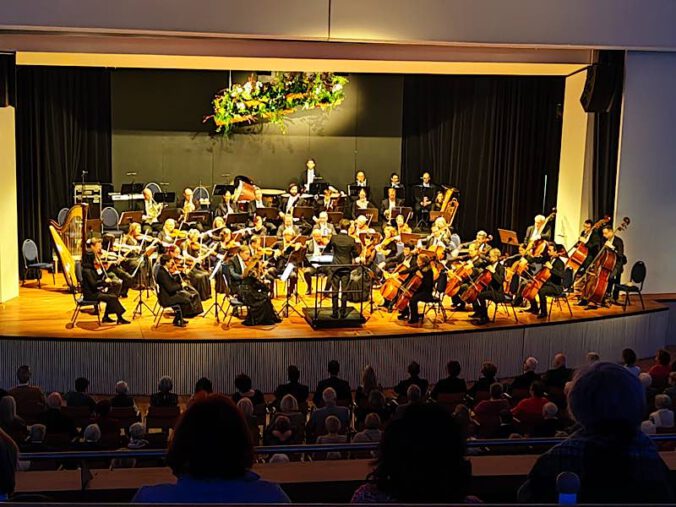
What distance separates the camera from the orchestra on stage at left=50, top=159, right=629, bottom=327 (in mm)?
11625

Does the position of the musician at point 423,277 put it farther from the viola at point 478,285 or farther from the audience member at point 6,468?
the audience member at point 6,468

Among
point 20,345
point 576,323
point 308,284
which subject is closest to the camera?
point 20,345

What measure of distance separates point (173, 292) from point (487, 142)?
874 centimetres

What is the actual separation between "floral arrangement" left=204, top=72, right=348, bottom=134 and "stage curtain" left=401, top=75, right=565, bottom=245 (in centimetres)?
193

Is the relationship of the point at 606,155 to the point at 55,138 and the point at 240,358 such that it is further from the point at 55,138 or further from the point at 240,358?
the point at 55,138

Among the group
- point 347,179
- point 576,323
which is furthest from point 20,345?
point 347,179

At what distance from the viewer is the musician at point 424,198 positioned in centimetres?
1711

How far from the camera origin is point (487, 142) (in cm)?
1834

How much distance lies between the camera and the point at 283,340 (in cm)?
1099

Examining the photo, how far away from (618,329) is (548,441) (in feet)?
30.5

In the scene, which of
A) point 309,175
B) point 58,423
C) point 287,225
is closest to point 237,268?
point 287,225

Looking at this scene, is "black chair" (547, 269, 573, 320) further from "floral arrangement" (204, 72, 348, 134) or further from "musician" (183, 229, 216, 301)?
"floral arrangement" (204, 72, 348, 134)

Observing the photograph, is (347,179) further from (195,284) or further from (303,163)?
(195,284)

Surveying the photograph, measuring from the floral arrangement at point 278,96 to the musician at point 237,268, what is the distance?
6.16 m
